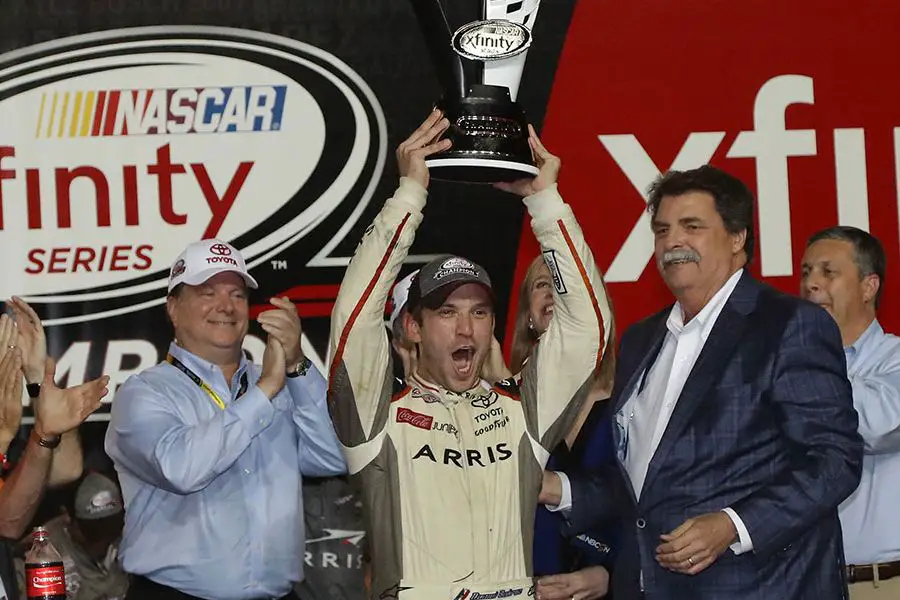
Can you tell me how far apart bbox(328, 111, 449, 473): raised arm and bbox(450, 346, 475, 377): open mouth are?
0.16 meters

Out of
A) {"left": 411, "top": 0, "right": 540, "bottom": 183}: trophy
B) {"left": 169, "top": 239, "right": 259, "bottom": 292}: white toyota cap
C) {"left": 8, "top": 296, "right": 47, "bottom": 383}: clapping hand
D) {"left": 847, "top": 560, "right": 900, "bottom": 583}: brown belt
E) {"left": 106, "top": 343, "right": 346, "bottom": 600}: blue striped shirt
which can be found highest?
{"left": 411, "top": 0, "right": 540, "bottom": 183}: trophy

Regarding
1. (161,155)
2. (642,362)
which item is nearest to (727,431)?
(642,362)

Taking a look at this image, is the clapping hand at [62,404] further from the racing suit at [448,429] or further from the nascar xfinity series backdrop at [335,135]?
the nascar xfinity series backdrop at [335,135]

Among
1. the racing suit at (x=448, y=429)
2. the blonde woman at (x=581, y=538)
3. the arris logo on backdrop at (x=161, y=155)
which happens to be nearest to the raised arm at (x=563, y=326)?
the racing suit at (x=448, y=429)

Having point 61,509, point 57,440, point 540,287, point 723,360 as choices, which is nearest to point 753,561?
point 723,360

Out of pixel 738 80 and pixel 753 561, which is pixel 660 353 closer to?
pixel 753 561

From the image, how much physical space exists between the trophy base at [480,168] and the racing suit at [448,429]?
3.1 inches

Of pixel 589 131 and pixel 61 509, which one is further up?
pixel 589 131

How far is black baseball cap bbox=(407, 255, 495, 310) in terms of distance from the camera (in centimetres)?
273

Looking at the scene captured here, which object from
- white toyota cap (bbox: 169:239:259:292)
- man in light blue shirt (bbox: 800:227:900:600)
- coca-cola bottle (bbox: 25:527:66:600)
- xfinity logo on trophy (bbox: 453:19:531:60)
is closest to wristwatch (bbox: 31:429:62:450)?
coca-cola bottle (bbox: 25:527:66:600)

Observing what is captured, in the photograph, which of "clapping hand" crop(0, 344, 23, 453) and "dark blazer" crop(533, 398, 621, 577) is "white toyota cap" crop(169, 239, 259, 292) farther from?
"dark blazer" crop(533, 398, 621, 577)

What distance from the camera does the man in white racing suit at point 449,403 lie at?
2584mm

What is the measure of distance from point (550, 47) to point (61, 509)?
219 cm

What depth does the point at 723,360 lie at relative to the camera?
269cm
